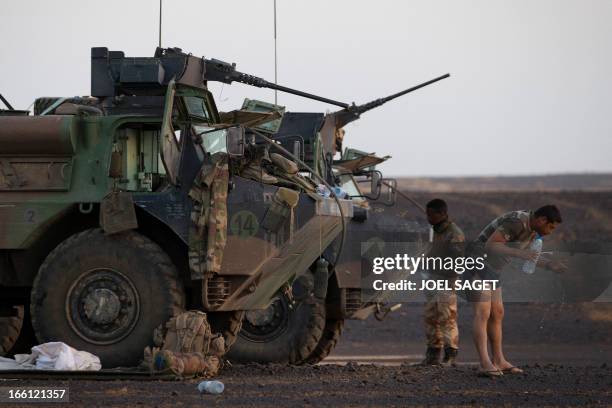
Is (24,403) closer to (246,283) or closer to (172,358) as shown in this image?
(172,358)

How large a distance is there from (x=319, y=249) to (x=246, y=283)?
1.44 meters

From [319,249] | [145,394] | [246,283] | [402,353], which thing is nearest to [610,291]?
[402,353]

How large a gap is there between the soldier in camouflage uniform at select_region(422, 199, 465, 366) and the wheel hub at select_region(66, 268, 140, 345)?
3.80 metres

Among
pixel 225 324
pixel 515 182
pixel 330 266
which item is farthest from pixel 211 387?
pixel 515 182

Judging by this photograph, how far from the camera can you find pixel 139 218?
1277 centimetres

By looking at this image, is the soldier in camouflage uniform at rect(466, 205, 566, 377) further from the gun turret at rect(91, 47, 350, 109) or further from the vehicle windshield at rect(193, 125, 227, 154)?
the gun turret at rect(91, 47, 350, 109)

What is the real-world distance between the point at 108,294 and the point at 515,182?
71744mm

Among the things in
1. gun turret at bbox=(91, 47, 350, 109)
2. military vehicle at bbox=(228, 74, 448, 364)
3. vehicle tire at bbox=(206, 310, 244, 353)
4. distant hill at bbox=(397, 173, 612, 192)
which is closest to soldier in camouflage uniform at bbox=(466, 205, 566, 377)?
vehicle tire at bbox=(206, 310, 244, 353)

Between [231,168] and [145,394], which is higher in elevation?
[231,168]

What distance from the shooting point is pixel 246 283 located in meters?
12.8

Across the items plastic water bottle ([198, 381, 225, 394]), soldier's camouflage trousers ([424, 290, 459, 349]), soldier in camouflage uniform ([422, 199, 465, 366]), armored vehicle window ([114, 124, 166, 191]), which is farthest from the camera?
soldier's camouflage trousers ([424, 290, 459, 349])

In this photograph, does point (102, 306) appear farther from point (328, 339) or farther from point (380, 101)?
point (380, 101)

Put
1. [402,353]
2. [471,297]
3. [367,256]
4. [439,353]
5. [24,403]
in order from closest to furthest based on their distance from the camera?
1. [24,403]
2. [471,297]
3. [439,353]
4. [367,256]
5. [402,353]

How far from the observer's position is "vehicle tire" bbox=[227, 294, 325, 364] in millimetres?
15491
